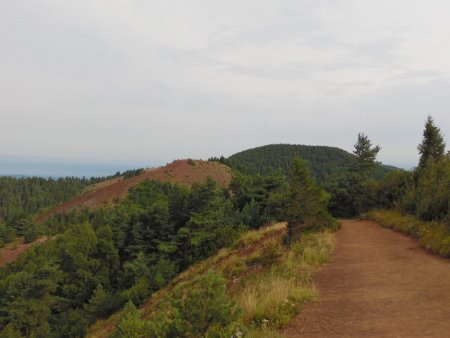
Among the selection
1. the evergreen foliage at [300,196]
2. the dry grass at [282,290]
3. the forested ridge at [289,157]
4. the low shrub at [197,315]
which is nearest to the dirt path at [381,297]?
the dry grass at [282,290]

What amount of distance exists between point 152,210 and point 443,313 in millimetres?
29571

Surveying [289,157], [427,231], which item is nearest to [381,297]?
[427,231]

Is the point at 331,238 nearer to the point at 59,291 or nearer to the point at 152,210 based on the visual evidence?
the point at 152,210

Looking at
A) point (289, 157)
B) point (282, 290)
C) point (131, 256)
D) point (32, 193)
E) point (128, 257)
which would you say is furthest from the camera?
point (32, 193)

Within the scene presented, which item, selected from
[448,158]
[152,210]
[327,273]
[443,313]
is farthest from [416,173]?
[152,210]

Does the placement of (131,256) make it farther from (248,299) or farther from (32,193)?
(32,193)

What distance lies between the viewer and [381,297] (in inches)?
278

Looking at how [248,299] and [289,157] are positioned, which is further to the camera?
[289,157]

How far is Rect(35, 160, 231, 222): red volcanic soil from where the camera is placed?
6900cm

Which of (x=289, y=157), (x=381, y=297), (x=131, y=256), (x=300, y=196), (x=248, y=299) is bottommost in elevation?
(x=131, y=256)

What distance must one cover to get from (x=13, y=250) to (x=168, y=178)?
99.6 ft

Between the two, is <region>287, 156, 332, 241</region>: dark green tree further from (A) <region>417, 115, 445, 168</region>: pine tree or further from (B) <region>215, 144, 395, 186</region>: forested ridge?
(B) <region>215, 144, 395, 186</region>: forested ridge

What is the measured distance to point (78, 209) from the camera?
71062mm

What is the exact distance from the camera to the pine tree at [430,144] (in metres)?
28.4
